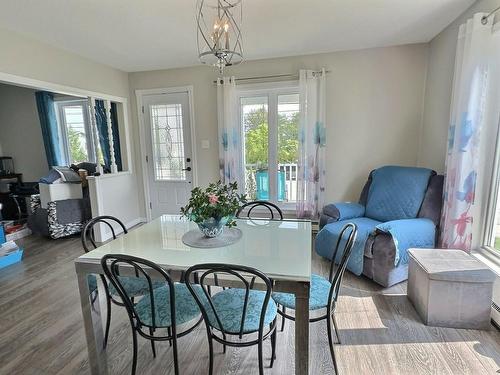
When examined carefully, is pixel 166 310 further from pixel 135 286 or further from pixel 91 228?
pixel 91 228

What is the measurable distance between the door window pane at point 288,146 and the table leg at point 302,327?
2698mm

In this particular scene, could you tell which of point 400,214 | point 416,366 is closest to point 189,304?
point 416,366

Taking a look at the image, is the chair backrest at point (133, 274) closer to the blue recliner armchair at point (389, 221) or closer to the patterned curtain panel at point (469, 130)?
the blue recliner armchair at point (389, 221)

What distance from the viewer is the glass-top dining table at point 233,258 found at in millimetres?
1288

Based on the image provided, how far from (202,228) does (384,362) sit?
1362mm

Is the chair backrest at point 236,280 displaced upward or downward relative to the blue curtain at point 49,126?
downward

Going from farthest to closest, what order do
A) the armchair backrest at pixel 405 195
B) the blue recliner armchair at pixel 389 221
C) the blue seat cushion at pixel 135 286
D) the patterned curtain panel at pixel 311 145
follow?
the patterned curtain panel at pixel 311 145, the armchair backrest at pixel 405 195, the blue recliner armchair at pixel 389 221, the blue seat cushion at pixel 135 286

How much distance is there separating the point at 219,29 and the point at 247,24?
122 centimetres

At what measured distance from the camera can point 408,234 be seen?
2408 mm

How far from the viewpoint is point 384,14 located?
2.51 m

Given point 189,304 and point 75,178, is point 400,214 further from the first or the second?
point 75,178

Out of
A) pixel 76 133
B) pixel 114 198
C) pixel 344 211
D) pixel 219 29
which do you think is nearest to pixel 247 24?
pixel 219 29

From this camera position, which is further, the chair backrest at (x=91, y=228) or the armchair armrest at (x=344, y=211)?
the armchair armrest at (x=344, y=211)

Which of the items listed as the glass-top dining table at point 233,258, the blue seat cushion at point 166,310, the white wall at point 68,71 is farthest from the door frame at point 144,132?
the blue seat cushion at point 166,310
